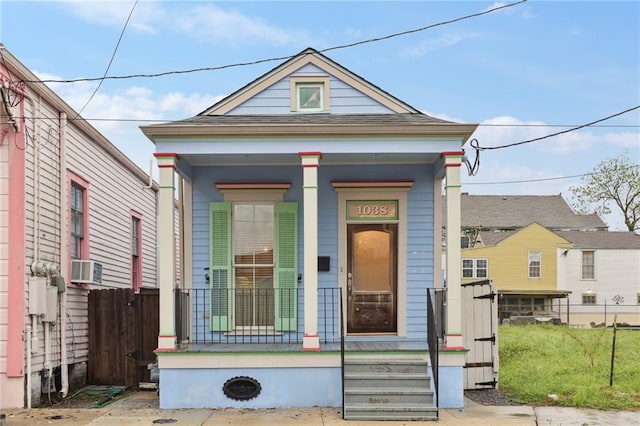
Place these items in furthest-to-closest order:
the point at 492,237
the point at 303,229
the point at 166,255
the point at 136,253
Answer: the point at 492,237
the point at 136,253
the point at 303,229
the point at 166,255

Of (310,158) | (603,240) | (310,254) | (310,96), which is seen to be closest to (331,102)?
(310,96)

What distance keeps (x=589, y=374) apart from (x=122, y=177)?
9.58m

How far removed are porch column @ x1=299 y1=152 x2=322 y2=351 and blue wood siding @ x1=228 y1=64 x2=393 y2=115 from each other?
152cm

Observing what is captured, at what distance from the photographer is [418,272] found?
379 inches

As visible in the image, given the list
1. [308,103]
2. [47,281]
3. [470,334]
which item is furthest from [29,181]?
[470,334]

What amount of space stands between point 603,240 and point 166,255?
2993cm

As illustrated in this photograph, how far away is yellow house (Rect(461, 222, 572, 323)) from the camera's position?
30766mm

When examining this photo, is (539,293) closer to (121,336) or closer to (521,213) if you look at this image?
(521,213)

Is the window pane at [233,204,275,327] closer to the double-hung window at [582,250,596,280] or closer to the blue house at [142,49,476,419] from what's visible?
the blue house at [142,49,476,419]

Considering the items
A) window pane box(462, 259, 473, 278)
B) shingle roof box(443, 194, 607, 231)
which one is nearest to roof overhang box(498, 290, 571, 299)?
window pane box(462, 259, 473, 278)

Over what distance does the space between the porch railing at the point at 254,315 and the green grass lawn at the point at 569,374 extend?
2.87m

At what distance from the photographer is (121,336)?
32.7 feet

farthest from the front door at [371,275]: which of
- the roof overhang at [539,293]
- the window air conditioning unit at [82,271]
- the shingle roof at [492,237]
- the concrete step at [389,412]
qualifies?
the shingle roof at [492,237]

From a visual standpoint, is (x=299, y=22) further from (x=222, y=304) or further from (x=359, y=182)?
(x=222, y=304)
